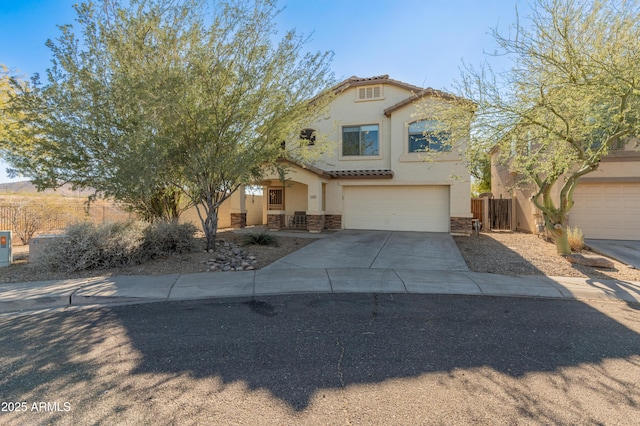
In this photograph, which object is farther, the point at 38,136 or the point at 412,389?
the point at 38,136

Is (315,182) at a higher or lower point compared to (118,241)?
higher

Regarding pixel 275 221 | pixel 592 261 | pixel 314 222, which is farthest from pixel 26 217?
pixel 592 261

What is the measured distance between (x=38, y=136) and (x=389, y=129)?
14327 millimetres

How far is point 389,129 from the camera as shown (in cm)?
1670

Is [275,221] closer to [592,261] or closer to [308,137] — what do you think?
[308,137]

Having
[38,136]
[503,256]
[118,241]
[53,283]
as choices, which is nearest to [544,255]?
[503,256]

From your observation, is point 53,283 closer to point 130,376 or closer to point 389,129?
point 130,376

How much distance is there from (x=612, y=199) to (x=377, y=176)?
33.6 ft

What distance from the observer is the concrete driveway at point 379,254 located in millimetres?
8617

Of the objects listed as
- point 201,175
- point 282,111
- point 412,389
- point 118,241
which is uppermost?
point 282,111

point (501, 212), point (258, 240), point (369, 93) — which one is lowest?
point (258, 240)

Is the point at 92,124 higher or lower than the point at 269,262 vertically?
higher

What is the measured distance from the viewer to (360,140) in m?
17.3

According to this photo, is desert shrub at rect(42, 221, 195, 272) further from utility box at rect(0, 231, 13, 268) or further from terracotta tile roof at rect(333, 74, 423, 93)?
terracotta tile roof at rect(333, 74, 423, 93)
